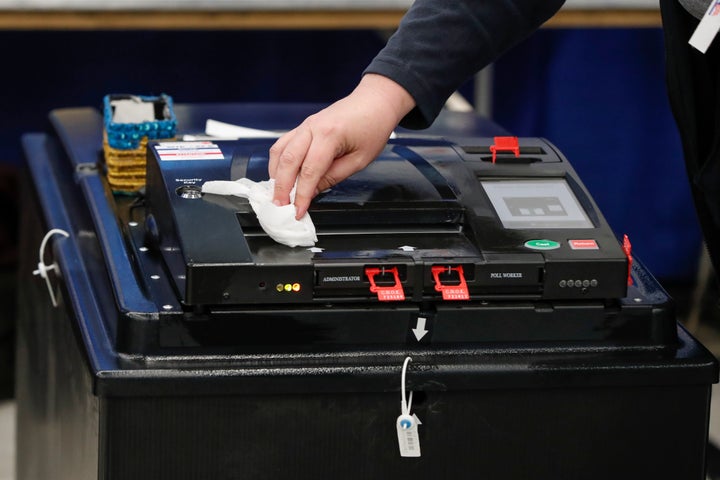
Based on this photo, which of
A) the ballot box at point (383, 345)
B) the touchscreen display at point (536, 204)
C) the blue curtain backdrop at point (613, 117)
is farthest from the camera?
the blue curtain backdrop at point (613, 117)

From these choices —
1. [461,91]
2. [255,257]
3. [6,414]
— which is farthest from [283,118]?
[461,91]

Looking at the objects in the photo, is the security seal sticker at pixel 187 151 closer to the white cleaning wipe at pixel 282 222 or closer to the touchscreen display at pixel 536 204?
the white cleaning wipe at pixel 282 222

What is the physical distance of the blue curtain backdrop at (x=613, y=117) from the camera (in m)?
2.96

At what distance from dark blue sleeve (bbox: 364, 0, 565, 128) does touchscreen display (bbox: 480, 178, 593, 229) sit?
12 cm

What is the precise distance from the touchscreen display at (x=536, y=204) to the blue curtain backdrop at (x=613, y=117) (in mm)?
1686

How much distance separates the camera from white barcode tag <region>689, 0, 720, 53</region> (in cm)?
118

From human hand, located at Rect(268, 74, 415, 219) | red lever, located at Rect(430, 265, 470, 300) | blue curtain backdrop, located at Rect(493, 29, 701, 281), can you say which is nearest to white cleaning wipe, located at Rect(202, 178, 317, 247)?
human hand, located at Rect(268, 74, 415, 219)

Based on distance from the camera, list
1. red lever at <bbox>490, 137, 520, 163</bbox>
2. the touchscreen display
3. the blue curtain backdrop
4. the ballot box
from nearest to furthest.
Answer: the ballot box, the touchscreen display, red lever at <bbox>490, 137, 520, 163</bbox>, the blue curtain backdrop

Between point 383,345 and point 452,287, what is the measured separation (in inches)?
3.2

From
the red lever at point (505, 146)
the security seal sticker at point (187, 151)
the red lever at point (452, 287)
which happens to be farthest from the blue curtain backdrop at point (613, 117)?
the red lever at point (452, 287)

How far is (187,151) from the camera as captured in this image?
4.35ft

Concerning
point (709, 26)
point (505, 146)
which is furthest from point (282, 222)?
point (709, 26)

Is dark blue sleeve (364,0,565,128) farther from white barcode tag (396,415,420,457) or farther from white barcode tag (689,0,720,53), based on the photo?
white barcode tag (396,415,420,457)

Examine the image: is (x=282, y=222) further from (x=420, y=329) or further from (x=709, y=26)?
(x=709, y=26)
